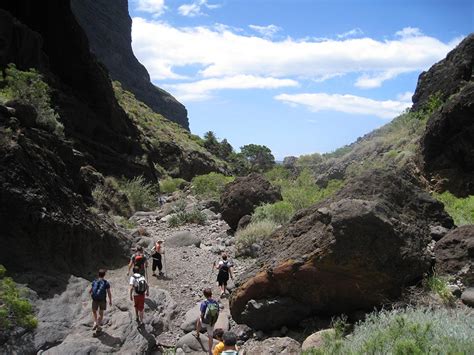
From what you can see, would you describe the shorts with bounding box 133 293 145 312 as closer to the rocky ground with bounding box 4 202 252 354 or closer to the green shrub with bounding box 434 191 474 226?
the rocky ground with bounding box 4 202 252 354

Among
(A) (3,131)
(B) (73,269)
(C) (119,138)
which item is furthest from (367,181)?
(C) (119,138)

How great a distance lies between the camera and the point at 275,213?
17.2 meters

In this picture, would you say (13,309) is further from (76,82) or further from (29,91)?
(76,82)

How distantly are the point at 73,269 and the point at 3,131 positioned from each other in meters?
3.69

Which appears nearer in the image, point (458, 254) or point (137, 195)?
point (458, 254)

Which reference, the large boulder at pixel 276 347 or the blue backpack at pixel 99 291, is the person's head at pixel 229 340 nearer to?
the large boulder at pixel 276 347

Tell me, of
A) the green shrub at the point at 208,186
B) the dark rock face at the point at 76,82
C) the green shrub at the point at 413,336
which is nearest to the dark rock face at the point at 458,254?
the green shrub at the point at 413,336

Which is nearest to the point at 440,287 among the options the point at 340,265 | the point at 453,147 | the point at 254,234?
the point at 340,265

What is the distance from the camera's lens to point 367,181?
962 cm

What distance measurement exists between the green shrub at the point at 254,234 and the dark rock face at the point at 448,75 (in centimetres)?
2075

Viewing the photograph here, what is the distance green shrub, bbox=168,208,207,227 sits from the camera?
69.1 feet

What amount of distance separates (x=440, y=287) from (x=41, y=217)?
335 inches

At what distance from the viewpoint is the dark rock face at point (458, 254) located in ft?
24.6

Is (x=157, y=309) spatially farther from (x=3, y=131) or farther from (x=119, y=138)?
(x=119, y=138)
